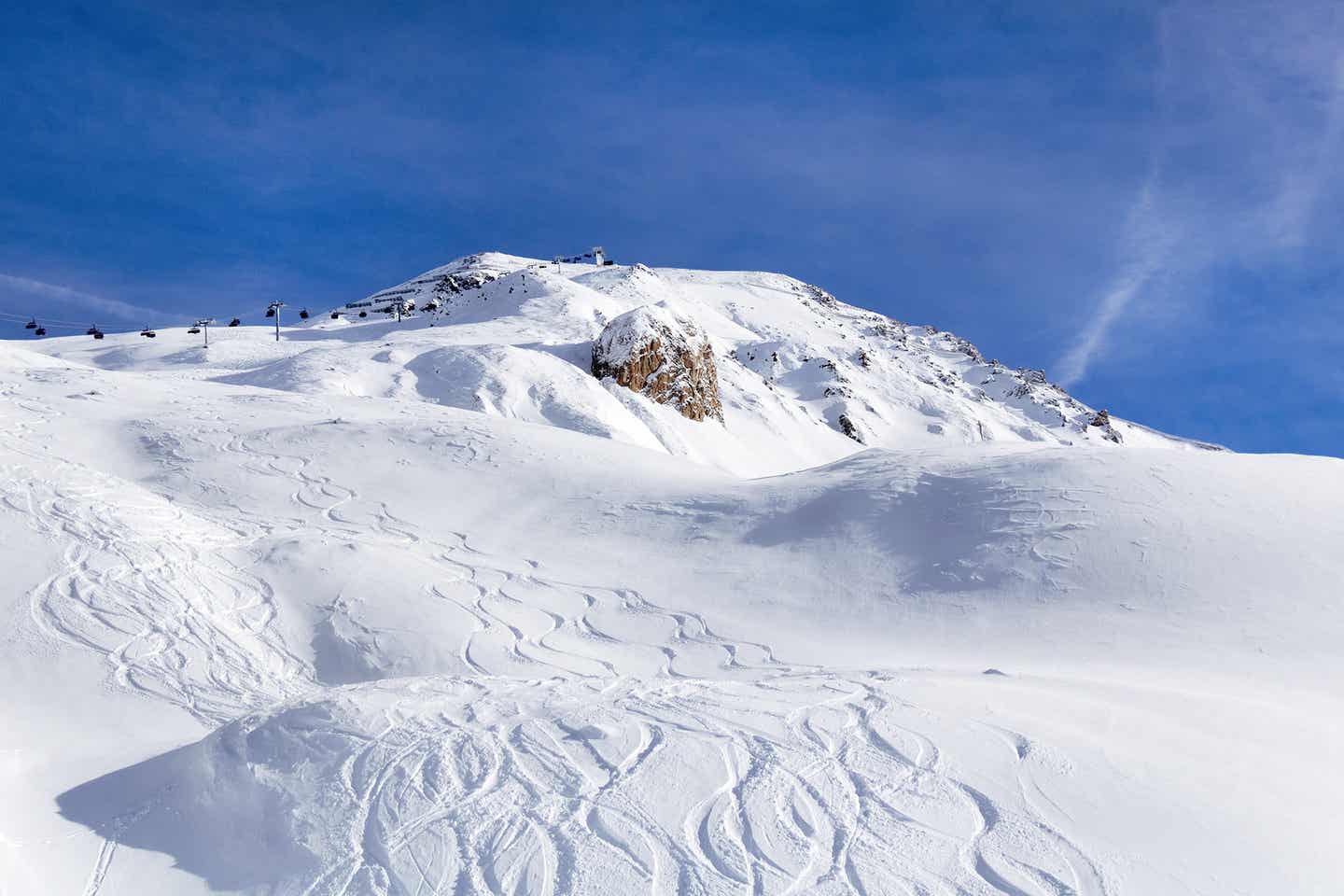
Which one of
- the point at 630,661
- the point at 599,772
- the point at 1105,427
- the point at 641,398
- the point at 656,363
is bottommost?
the point at 599,772

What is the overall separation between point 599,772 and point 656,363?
99.0 feet

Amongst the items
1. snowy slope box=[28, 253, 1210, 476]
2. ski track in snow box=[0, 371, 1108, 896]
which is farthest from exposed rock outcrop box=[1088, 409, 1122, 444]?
ski track in snow box=[0, 371, 1108, 896]

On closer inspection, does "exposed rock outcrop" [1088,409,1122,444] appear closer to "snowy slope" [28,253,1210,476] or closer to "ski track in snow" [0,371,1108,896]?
"snowy slope" [28,253,1210,476]

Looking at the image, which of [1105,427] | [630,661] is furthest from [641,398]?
[1105,427]

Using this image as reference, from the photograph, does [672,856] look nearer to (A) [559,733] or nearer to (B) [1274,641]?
(A) [559,733]

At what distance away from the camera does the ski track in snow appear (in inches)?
179

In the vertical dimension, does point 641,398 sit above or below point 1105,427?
below

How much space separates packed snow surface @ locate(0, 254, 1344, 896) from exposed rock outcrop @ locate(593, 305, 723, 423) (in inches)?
576

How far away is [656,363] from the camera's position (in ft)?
115

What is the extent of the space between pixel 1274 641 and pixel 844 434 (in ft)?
141

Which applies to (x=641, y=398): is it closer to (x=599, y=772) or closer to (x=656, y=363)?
(x=656, y=363)

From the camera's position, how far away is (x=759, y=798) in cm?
508

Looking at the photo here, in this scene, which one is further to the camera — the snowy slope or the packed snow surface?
the snowy slope

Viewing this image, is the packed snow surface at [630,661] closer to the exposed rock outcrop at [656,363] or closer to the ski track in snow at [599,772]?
the ski track in snow at [599,772]
